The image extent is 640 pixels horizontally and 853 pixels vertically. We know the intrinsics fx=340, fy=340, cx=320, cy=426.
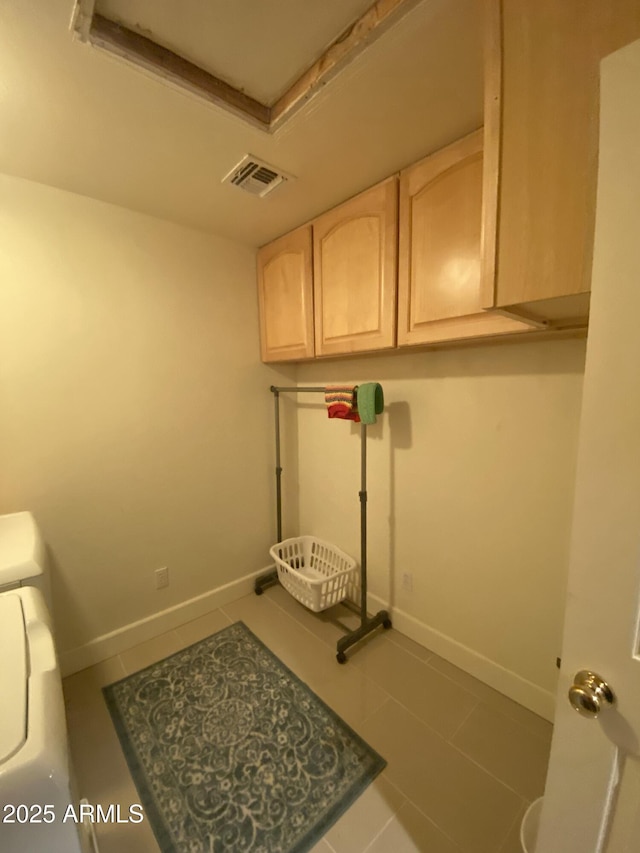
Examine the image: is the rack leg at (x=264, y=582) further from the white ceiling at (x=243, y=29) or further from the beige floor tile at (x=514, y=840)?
the white ceiling at (x=243, y=29)

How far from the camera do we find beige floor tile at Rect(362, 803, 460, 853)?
3.36 feet

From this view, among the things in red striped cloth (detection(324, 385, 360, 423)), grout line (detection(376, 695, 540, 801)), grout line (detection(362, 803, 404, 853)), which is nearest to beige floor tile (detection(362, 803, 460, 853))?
grout line (detection(362, 803, 404, 853))

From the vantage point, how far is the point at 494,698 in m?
1.53

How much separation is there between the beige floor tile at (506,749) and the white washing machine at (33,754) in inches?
52.0

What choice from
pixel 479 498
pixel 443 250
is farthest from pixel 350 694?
pixel 443 250

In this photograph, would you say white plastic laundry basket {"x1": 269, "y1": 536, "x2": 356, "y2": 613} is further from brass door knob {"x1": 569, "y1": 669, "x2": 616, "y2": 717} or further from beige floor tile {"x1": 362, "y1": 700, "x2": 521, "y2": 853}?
brass door knob {"x1": 569, "y1": 669, "x2": 616, "y2": 717}

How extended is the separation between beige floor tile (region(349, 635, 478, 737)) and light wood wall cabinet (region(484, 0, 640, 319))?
1662mm

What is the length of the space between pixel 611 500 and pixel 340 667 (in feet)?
5.41

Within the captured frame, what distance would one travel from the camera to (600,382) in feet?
1.69

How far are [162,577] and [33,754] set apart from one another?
4.82 feet

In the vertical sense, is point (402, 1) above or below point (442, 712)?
above

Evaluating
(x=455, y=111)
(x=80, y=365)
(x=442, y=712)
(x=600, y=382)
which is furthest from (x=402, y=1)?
(x=442, y=712)

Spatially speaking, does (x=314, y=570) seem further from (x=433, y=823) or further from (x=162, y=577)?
(x=433, y=823)

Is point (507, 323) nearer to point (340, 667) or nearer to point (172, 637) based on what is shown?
point (340, 667)
